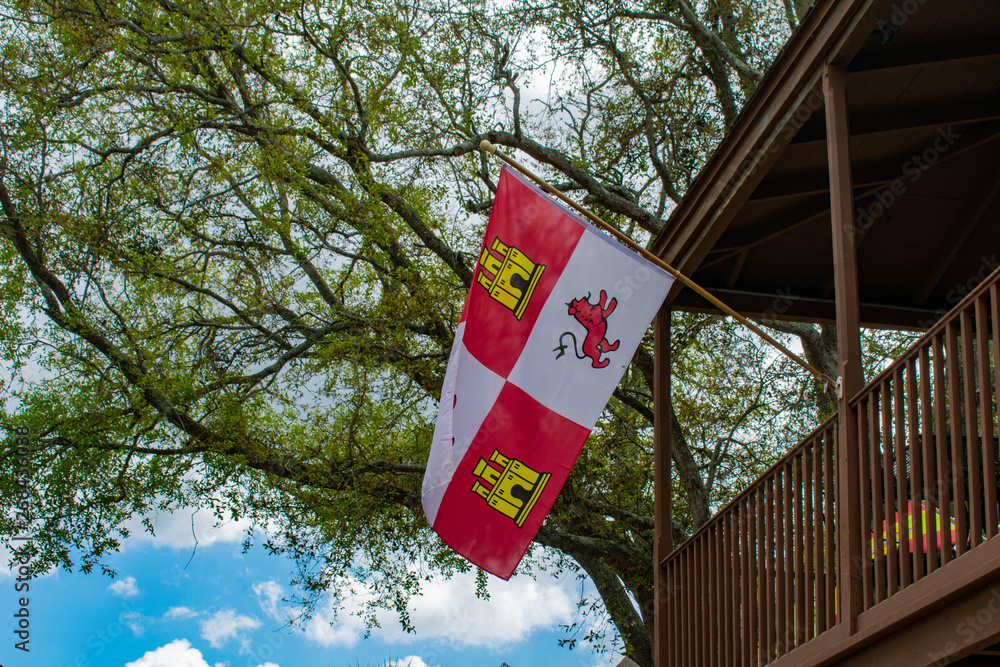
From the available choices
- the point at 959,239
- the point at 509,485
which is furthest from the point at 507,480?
the point at 959,239

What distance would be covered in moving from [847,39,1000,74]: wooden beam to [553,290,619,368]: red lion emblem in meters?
1.99

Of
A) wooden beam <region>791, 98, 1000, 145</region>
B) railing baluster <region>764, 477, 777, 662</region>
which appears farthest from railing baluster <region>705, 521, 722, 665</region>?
wooden beam <region>791, 98, 1000, 145</region>

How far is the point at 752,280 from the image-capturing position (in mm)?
8055

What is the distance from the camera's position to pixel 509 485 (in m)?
5.13

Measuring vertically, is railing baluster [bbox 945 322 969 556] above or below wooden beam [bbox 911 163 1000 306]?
below

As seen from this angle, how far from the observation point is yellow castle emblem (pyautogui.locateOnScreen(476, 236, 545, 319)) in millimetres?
5414

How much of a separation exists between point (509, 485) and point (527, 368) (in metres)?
0.68

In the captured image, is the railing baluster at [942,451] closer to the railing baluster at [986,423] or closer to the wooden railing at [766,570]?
the railing baluster at [986,423]

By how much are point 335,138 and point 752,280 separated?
21.5ft

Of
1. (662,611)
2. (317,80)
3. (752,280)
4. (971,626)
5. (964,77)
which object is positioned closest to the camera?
(971,626)

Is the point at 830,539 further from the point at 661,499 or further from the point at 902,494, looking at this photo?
the point at 661,499

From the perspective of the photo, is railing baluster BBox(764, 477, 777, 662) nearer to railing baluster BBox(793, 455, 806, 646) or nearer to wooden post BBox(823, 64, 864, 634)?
railing baluster BBox(793, 455, 806, 646)

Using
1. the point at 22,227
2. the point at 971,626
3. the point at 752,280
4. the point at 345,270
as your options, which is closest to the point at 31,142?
the point at 22,227

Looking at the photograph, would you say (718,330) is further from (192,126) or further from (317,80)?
(192,126)
